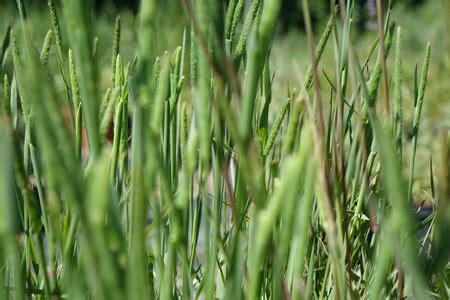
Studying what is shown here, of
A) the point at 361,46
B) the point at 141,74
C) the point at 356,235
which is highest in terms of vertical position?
the point at 361,46

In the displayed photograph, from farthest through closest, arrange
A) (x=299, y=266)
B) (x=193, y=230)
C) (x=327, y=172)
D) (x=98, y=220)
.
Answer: (x=193, y=230) < (x=327, y=172) < (x=299, y=266) < (x=98, y=220)

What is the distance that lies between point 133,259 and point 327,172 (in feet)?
0.75

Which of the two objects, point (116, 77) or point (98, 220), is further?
point (116, 77)

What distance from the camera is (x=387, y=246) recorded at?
34 cm

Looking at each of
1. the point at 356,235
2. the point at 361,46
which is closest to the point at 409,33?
the point at 361,46

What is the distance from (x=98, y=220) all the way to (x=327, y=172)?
0.26 meters

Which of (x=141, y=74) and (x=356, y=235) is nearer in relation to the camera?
(x=141, y=74)

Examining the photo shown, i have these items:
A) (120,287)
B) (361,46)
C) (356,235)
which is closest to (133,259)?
(120,287)

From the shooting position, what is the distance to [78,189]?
0.24 metres

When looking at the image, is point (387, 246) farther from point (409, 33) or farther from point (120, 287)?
point (409, 33)

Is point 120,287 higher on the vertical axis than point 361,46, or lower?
lower

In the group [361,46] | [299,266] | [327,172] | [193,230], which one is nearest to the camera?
[299,266]

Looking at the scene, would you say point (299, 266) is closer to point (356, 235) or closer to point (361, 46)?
point (356, 235)

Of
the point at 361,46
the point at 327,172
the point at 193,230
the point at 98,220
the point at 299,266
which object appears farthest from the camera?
the point at 361,46
